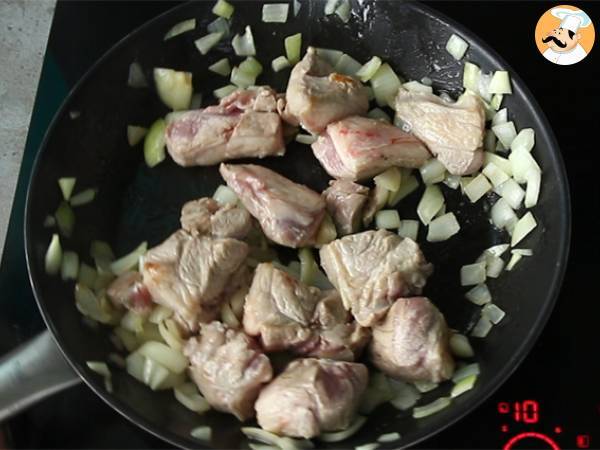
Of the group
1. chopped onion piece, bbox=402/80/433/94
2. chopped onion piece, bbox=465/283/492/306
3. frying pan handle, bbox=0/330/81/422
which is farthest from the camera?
chopped onion piece, bbox=402/80/433/94

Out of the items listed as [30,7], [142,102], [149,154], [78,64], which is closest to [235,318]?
[149,154]

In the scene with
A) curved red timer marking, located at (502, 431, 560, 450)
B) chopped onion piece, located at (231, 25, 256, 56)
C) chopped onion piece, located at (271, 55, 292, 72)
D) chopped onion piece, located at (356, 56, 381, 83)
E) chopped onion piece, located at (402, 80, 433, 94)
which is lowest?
curved red timer marking, located at (502, 431, 560, 450)

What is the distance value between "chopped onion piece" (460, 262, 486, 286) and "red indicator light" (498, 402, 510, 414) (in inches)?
11.4

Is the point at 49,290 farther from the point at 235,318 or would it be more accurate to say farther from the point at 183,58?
the point at 183,58

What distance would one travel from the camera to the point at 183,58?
2096 millimetres

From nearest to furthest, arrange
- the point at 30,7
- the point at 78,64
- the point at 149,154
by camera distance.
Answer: the point at 149,154 → the point at 78,64 → the point at 30,7

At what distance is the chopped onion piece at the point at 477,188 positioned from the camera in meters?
1.88

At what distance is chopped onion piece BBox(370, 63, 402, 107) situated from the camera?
2027 mm

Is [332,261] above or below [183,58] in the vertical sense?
below

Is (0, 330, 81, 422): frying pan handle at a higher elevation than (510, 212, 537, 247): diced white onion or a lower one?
lower

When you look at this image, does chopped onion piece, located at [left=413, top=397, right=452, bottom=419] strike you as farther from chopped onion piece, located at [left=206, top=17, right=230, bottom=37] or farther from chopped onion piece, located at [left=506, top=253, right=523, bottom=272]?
chopped onion piece, located at [left=206, top=17, right=230, bottom=37]

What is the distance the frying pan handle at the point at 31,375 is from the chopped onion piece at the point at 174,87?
711 millimetres

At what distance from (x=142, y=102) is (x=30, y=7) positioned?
2.26ft

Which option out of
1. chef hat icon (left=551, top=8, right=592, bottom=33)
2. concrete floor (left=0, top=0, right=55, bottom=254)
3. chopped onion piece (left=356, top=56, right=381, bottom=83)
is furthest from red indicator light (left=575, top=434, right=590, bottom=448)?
concrete floor (left=0, top=0, right=55, bottom=254)
